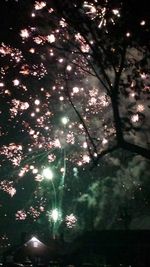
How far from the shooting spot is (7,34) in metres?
18.3

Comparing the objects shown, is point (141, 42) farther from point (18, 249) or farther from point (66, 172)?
point (66, 172)

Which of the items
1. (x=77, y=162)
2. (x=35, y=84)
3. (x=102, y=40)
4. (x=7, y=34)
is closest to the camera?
(x=102, y=40)

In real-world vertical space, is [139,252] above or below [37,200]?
below

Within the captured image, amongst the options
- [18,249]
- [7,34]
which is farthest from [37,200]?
[7,34]

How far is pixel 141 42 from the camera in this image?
11.2 m

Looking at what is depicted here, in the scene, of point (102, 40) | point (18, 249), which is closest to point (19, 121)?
point (18, 249)

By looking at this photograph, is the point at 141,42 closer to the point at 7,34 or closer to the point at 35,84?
the point at 7,34

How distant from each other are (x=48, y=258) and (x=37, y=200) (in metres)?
26.9

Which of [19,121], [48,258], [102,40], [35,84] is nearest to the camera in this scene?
[102,40]

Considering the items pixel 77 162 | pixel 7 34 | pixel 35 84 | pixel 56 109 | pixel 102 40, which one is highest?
pixel 77 162

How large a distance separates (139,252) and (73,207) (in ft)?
103

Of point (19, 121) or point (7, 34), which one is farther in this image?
point (19, 121)

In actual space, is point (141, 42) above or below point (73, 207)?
below

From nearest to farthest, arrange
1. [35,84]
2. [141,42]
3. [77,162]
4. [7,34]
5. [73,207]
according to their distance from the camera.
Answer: [141,42]
[7,34]
[35,84]
[77,162]
[73,207]
